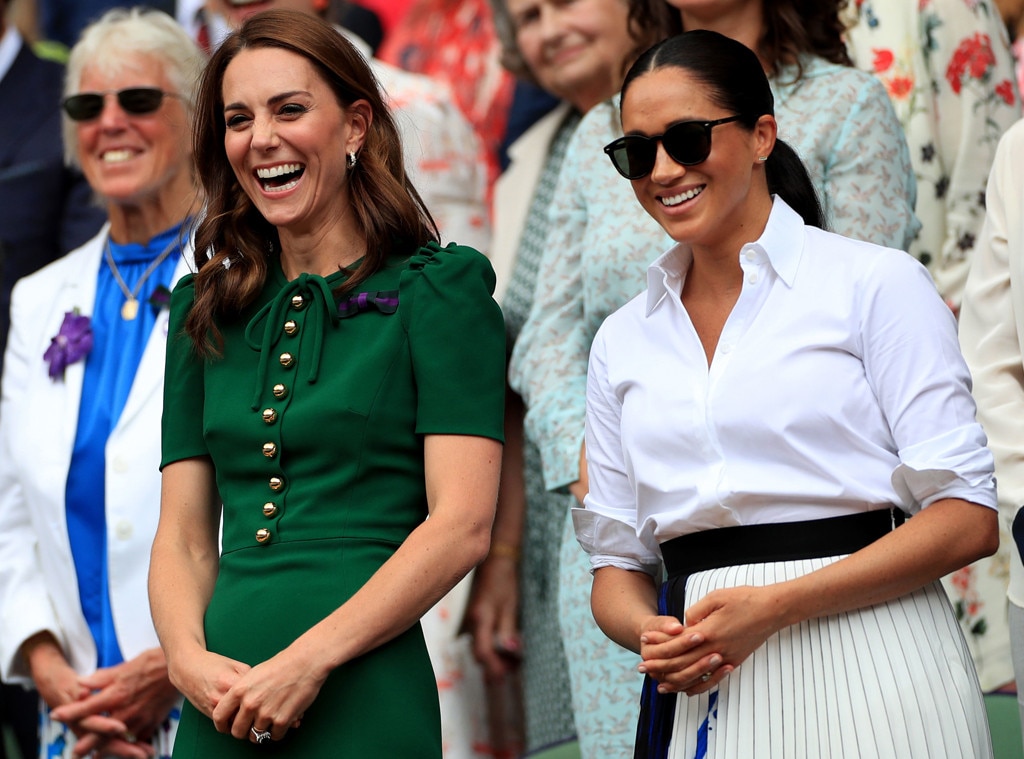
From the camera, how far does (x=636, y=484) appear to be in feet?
9.23

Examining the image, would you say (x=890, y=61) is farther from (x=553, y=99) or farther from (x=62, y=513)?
(x=62, y=513)

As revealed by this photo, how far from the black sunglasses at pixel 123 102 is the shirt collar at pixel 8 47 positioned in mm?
1492

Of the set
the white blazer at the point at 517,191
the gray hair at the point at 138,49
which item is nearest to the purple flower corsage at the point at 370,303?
the gray hair at the point at 138,49

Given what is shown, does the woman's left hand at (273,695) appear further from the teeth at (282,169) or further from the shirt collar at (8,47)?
the shirt collar at (8,47)

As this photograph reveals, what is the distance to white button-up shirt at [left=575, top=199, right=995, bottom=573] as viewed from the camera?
2578 mm

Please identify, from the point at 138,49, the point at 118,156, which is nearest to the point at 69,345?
the point at 118,156

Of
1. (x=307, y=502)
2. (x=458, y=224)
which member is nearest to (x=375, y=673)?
(x=307, y=502)

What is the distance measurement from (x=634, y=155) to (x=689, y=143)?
10cm

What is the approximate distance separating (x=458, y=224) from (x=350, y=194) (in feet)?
7.29

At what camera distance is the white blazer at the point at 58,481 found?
389 centimetres

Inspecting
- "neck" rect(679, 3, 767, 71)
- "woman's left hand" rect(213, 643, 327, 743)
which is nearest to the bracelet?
"neck" rect(679, 3, 767, 71)

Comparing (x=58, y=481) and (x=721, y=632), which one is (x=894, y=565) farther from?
(x=58, y=481)

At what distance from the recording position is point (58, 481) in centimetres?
404

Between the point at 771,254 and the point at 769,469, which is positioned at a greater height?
the point at 771,254
